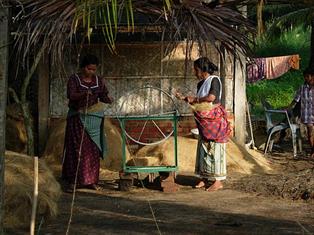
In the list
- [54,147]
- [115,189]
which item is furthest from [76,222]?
[54,147]

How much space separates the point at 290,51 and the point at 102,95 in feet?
96.0

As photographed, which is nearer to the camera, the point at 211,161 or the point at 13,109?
the point at 211,161

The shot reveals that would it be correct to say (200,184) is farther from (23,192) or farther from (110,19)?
(110,19)

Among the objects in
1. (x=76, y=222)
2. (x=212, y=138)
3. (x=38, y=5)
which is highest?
(x=38, y=5)

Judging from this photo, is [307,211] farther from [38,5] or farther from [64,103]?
[64,103]

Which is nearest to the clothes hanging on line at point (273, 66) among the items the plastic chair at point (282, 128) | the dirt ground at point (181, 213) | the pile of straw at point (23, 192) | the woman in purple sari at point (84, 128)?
the plastic chair at point (282, 128)

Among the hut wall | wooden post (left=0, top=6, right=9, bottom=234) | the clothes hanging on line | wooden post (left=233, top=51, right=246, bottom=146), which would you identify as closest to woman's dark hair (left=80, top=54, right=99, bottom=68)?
the hut wall

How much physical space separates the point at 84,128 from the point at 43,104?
2.54 meters

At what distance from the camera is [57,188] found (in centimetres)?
745

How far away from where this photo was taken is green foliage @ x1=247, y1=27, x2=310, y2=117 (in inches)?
1049

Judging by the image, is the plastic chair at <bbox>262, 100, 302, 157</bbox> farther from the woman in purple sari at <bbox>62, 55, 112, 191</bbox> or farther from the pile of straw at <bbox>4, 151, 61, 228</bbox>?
the pile of straw at <bbox>4, 151, 61, 228</bbox>

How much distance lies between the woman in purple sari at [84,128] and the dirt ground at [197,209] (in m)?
→ 0.25

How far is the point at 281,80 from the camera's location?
3291cm

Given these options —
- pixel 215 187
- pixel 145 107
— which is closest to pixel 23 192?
pixel 215 187
